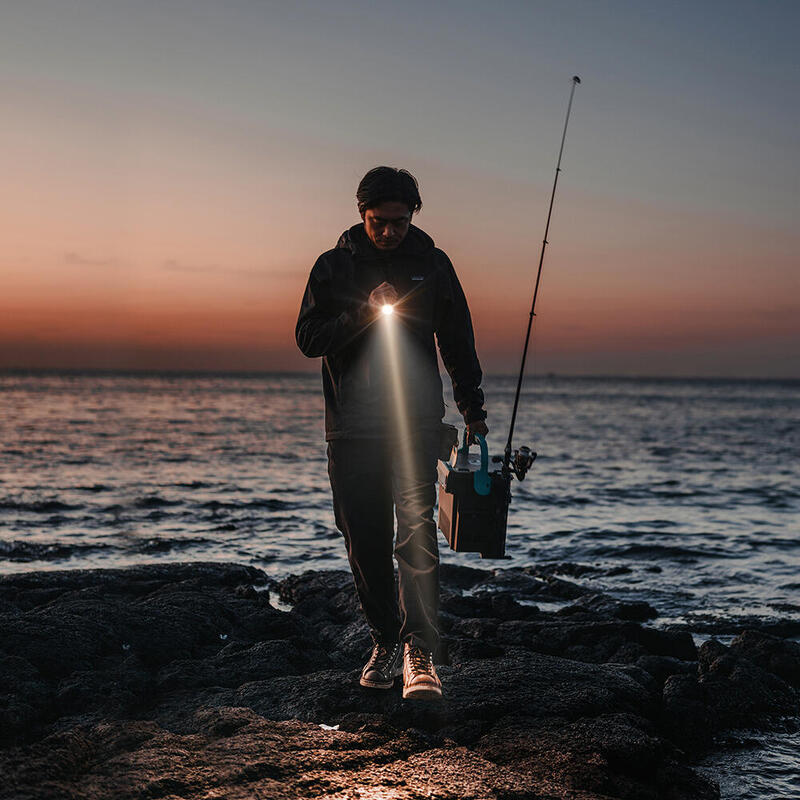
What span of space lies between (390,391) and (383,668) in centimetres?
142

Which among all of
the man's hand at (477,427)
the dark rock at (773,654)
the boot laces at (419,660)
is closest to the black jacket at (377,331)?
the man's hand at (477,427)

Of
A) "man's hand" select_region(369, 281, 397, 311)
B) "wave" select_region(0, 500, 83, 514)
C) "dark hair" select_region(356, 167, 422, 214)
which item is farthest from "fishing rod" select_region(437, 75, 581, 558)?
"wave" select_region(0, 500, 83, 514)

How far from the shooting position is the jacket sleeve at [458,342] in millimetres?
3926

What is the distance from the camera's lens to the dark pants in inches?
152

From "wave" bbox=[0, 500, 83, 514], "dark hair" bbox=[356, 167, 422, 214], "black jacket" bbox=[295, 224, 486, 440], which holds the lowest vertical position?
"wave" bbox=[0, 500, 83, 514]

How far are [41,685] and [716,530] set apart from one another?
10342 millimetres

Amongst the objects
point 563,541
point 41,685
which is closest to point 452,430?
point 41,685

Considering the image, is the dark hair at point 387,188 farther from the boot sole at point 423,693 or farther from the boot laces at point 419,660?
the boot sole at point 423,693

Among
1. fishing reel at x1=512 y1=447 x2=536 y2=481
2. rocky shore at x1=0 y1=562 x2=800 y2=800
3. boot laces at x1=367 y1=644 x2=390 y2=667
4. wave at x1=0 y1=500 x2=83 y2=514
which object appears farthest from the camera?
wave at x1=0 y1=500 x2=83 y2=514

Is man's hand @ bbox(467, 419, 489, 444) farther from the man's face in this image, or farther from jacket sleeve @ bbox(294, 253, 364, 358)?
the man's face

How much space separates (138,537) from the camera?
1108 centimetres

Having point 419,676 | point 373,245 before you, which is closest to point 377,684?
point 419,676

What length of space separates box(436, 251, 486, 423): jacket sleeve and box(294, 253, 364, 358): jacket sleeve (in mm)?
530

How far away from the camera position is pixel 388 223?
370 cm
